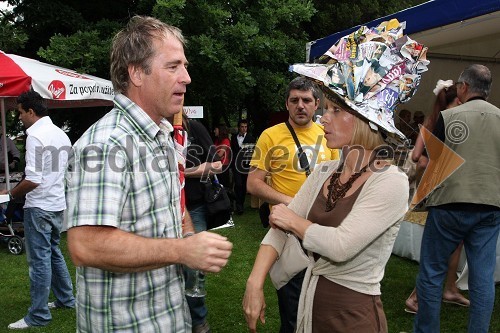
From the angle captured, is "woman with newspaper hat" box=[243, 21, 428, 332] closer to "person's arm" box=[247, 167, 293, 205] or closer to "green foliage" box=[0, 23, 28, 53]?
"person's arm" box=[247, 167, 293, 205]

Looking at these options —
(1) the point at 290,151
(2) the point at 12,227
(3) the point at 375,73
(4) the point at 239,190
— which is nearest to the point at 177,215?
(3) the point at 375,73

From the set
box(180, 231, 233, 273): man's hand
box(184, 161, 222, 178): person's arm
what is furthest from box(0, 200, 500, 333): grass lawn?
box(180, 231, 233, 273): man's hand

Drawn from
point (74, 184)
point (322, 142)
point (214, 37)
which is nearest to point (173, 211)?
point (74, 184)

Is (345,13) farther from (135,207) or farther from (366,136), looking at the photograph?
(135,207)

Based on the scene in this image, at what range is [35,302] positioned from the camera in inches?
175

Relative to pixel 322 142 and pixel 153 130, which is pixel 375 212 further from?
pixel 322 142

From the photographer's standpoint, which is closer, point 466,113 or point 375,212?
A: point 375,212

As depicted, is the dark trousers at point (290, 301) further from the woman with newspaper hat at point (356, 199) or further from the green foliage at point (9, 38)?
the green foliage at point (9, 38)

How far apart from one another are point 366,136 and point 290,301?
1400 millimetres

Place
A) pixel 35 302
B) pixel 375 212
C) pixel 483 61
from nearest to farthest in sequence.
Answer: pixel 375 212, pixel 35 302, pixel 483 61

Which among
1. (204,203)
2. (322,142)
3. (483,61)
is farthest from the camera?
(483,61)

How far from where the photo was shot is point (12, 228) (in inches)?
293

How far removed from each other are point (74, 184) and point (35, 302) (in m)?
3.45

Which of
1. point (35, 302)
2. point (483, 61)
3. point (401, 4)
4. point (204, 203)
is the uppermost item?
point (401, 4)
